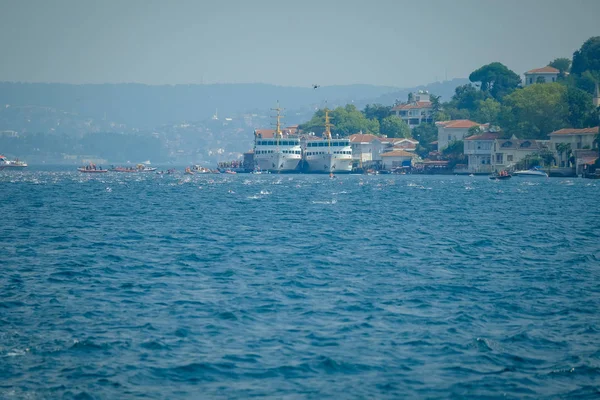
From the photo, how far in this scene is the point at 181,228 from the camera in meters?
47.9

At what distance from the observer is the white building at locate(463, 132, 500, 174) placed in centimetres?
14775

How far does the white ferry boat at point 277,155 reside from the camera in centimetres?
18100

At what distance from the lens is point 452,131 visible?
171625 millimetres

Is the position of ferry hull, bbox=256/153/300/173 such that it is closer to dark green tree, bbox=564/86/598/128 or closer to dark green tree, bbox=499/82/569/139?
dark green tree, bbox=499/82/569/139

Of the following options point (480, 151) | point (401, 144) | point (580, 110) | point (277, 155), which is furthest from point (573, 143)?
point (277, 155)

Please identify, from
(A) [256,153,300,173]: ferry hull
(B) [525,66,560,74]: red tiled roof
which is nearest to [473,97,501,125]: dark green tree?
(B) [525,66,560,74]: red tiled roof

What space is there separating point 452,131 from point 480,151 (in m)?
23.0

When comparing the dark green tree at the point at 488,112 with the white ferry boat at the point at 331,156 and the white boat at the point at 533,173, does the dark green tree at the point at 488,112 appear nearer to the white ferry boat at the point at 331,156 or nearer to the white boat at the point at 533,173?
the white ferry boat at the point at 331,156

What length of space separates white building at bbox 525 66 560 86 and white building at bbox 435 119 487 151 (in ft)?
87.6

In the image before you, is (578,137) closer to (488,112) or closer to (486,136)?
(486,136)

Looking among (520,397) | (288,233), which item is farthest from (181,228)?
(520,397)

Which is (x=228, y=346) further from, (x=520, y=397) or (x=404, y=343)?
(x=520, y=397)

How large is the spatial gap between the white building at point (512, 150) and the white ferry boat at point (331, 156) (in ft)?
127

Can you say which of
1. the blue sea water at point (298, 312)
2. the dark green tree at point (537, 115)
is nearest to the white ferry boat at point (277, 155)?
the dark green tree at point (537, 115)
